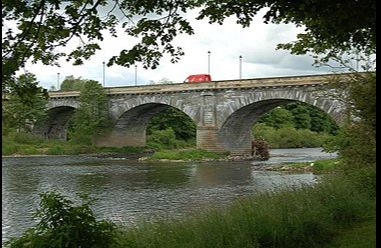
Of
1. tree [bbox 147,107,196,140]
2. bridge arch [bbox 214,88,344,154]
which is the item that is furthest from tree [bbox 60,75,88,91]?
bridge arch [bbox 214,88,344,154]

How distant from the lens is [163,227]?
10023mm

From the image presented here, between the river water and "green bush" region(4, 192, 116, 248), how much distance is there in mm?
5308

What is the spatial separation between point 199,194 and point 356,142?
11.0m

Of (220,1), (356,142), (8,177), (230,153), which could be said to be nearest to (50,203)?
(220,1)

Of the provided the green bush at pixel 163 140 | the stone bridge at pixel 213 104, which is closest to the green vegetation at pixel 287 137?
the green bush at pixel 163 140

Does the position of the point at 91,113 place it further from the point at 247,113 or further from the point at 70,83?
the point at 70,83

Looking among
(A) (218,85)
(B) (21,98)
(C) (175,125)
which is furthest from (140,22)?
(C) (175,125)

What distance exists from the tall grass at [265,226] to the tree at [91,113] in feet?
151

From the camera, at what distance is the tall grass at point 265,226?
29.2 ft

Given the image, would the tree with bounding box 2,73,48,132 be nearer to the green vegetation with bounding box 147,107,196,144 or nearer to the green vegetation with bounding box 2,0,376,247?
the green vegetation with bounding box 2,0,376,247

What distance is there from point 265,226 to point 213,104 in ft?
130

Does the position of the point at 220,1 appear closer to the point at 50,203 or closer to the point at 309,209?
the point at 50,203

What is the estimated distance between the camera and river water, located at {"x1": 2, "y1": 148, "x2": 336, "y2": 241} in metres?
18.0

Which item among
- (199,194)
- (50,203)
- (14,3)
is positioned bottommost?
(199,194)
